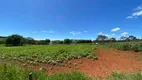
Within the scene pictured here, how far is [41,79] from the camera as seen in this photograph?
13.6 ft

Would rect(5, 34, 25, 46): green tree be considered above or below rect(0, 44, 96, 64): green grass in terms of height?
above

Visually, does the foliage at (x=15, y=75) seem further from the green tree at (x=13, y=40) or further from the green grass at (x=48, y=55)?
the green tree at (x=13, y=40)

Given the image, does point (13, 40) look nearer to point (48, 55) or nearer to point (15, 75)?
point (48, 55)

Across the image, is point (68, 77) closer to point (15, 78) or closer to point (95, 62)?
point (15, 78)

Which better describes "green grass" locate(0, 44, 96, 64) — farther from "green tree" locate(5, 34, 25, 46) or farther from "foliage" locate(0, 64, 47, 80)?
"green tree" locate(5, 34, 25, 46)

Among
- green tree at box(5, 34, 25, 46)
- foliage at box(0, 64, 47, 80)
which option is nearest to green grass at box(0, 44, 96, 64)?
foliage at box(0, 64, 47, 80)

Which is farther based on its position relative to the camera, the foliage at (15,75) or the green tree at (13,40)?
the green tree at (13,40)

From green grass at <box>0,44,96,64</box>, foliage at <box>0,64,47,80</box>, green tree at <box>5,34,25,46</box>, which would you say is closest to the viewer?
foliage at <box>0,64,47,80</box>

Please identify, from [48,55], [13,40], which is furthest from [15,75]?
[13,40]

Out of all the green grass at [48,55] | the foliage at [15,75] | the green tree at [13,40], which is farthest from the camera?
the green tree at [13,40]

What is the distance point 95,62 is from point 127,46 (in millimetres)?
9002

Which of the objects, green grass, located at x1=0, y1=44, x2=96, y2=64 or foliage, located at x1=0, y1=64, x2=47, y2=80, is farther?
green grass, located at x1=0, y1=44, x2=96, y2=64

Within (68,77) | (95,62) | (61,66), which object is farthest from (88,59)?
(68,77)

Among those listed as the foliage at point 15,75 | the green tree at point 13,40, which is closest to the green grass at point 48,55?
the foliage at point 15,75
